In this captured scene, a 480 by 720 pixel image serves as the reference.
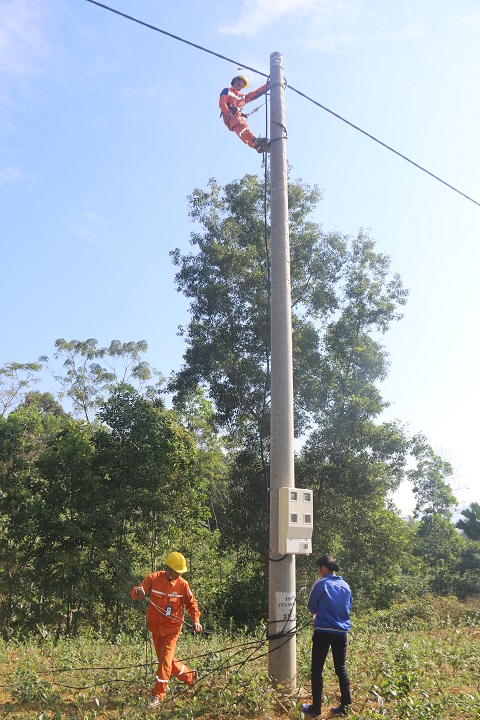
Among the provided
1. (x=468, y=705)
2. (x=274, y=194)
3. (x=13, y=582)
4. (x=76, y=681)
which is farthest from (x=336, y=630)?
(x=13, y=582)

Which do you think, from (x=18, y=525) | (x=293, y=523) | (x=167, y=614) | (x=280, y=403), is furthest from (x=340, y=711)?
(x=18, y=525)

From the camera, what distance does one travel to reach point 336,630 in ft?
18.0

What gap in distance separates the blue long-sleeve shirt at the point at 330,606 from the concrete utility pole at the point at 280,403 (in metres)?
0.23

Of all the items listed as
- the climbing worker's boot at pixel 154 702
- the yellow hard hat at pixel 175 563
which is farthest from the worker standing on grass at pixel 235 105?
the climbing worker's boot at pixel 154 702

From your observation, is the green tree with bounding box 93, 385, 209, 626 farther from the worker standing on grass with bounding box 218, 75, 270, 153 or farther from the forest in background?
the worker standing on grass with bounding box 218, 75, 270, 153

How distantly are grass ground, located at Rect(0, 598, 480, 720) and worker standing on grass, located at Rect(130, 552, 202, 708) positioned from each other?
0.14 metres

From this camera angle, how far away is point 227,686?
5.67 meters

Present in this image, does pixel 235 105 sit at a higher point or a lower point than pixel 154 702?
higher

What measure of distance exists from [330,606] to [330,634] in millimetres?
238

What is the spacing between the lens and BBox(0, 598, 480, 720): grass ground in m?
5.30

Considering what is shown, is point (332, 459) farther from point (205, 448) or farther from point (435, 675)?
point (435, 675)

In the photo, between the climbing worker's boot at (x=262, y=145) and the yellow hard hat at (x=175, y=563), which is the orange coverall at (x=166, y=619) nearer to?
the yellow hard hat at (x=175, y=563)

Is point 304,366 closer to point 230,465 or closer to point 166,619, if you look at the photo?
point 230,465

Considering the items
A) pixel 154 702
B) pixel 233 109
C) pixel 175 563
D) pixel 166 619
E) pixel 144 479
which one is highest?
pixel 233 109
